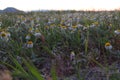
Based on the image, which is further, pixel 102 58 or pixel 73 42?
pixel 73 42

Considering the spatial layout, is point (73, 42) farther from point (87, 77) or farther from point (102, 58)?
point (87, 77)

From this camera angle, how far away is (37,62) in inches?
84.9

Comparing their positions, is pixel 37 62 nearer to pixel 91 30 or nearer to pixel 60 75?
pixel 60 75

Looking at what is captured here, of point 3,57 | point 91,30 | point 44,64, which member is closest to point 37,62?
point 44,64

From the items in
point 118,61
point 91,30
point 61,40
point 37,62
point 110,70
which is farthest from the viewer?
point 91,30

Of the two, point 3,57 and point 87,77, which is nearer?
point 87,77

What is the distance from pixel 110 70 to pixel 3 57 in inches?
36.3

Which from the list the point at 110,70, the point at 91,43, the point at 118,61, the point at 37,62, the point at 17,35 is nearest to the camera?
the point at 110,70

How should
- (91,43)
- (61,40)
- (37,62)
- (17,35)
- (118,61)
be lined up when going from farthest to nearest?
(17,35)
(61,40)
(91,43)
(37,62)
(118,61)

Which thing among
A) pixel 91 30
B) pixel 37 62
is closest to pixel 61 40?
pixel 91 30

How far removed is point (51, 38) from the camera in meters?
2.74

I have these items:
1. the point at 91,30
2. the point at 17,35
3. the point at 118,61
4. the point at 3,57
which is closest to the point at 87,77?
the point at 118,61

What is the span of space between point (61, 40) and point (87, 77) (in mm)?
964

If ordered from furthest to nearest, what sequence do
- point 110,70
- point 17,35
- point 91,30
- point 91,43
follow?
point 17,35 → point 91,30 → point 91,43 → point 110,70
